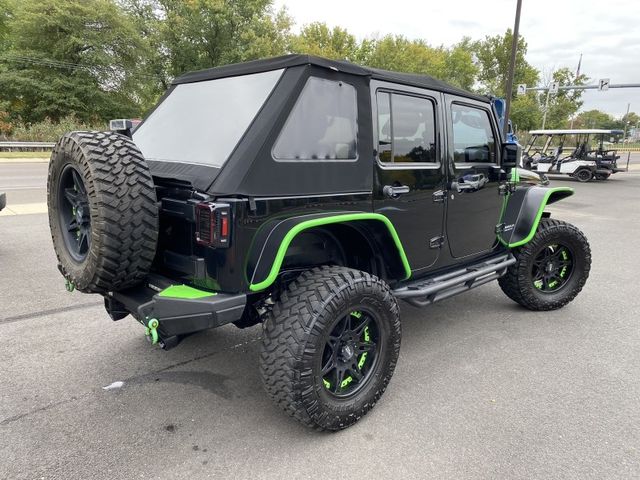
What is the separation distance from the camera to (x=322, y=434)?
2592mm

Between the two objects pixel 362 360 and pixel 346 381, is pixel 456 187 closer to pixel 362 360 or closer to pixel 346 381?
pixel 362 360

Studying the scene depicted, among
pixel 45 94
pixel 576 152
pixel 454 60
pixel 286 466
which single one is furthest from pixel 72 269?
pixel 454 60

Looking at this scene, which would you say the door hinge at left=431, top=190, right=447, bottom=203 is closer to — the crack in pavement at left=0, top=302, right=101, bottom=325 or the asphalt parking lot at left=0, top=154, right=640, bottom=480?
the asphalt parking lot at left=0, top=154, right=640, bottom=480

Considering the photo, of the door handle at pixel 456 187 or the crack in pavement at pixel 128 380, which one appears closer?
the crack in pavement at pixel 128 380

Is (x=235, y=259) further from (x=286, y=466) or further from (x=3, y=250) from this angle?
(x=3, y=250)

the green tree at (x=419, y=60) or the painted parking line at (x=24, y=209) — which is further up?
the green tree at (x=419, y=60)

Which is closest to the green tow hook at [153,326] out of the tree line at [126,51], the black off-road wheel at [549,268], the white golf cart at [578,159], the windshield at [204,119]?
the windshield at [204,119]

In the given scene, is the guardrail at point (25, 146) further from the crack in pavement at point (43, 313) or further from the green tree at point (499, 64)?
the green tree at point (499, 64)

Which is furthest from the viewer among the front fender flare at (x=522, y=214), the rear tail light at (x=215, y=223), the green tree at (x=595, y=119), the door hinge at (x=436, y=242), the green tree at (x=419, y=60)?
the green tree at (x=595, y=119)

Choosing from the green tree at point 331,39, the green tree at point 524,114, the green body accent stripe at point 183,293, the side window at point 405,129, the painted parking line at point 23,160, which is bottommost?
the green body accent stripe at point 183,293

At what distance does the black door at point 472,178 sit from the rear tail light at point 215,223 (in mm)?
1887

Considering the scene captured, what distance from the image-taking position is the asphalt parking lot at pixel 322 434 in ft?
7.66

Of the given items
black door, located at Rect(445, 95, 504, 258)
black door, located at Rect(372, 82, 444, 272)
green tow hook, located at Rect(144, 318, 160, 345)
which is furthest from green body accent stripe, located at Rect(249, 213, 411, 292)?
black door, located at Rect(445, 95, 504, 258)

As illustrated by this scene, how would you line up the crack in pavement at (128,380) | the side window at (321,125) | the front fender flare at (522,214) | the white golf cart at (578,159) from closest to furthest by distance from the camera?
the side window at (321,125), the crack in pavement at (128,380), the front fender flare at (522,214), the white golf cart at (578,159)
